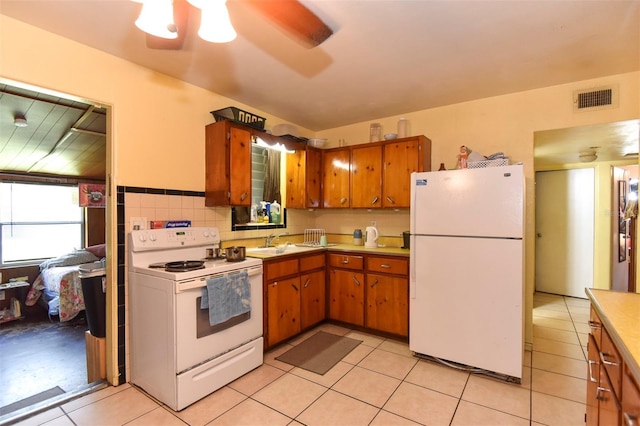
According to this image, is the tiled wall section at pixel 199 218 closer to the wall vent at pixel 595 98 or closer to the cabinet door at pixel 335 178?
the cabinet door at pixel 335 178

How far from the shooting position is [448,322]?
2533mm

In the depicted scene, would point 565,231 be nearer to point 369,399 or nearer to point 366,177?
point 366,177

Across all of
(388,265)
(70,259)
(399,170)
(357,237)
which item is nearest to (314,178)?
(357,237)

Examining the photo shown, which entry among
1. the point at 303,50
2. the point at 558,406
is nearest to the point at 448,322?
the point at 558,406

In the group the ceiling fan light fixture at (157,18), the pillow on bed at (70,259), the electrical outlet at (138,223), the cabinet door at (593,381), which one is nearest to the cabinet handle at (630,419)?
the cabinet door at (593,381)

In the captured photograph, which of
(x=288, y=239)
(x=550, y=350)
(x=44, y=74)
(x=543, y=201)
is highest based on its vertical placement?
(x=44, y=74)

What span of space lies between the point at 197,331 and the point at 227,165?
4.65ft

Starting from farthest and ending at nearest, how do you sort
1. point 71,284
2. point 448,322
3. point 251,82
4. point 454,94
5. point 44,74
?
point 71,284
point 454,94
point 251,82
point 448,322
point 44,74

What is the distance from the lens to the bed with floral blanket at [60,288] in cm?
371

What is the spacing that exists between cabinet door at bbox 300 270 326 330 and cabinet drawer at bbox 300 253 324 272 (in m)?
0.07

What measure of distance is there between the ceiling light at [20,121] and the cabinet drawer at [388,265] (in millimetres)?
3661

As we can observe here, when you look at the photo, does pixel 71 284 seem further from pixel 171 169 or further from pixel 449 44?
pixel 449 44

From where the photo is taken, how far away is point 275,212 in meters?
3.71

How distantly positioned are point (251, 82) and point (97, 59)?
112 cm
